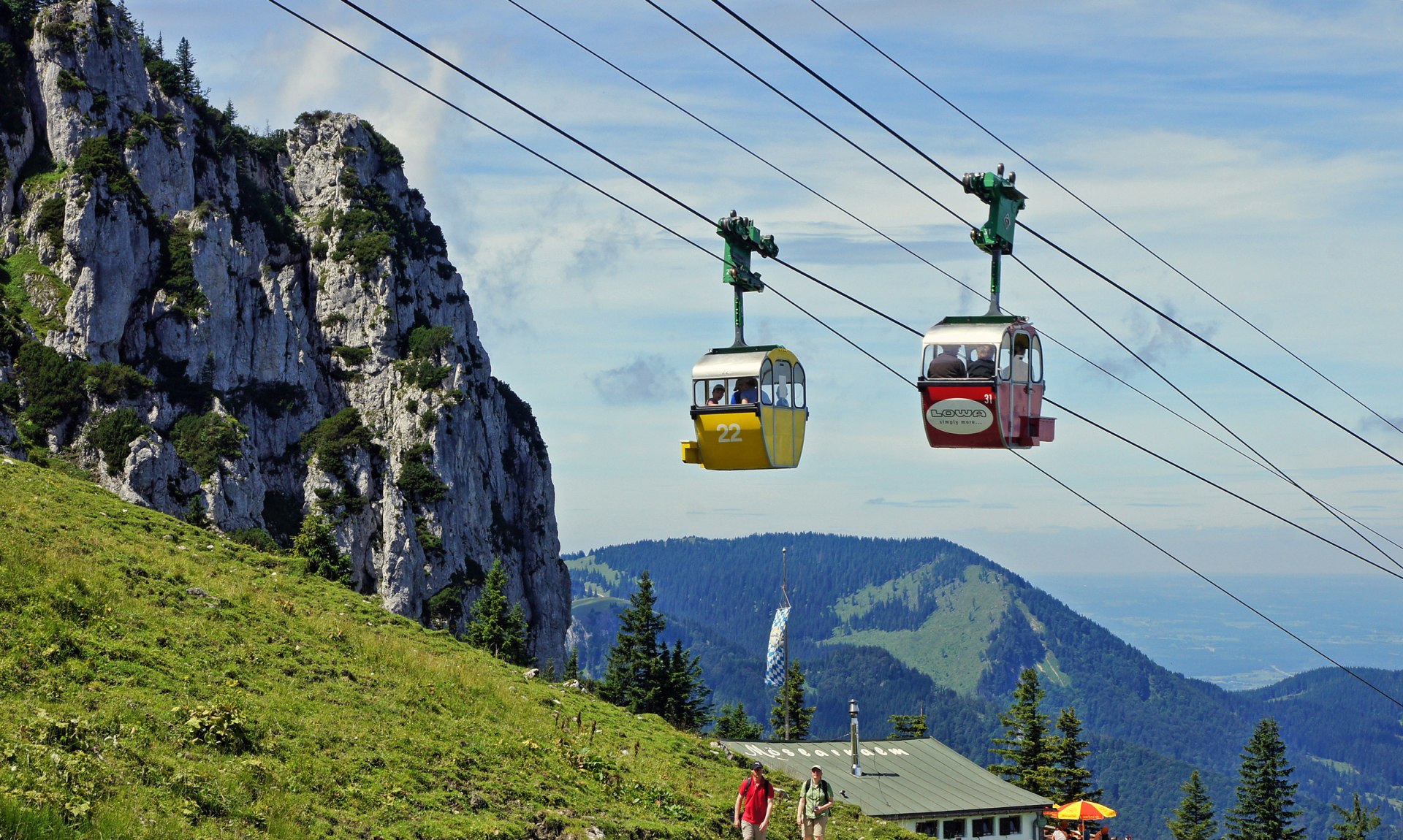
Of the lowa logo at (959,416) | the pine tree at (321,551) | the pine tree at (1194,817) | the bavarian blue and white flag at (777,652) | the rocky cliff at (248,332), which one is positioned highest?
the rocky cliff at (248,332)

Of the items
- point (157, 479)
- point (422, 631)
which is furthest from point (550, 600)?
point (422, 631)

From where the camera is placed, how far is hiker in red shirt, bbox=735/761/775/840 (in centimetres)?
2642

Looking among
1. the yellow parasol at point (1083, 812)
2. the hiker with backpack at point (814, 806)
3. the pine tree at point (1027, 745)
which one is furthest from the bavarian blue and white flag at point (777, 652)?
the hiker with backpack at point (814, 806)

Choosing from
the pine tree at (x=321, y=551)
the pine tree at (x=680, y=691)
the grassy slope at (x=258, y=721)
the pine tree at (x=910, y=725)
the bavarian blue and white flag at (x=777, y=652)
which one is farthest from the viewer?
the pine tree at (x=910, y=725)

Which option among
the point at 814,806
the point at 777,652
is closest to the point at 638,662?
the point at 777,652

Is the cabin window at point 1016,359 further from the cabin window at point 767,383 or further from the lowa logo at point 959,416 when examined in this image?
the cabin window at point 767,383

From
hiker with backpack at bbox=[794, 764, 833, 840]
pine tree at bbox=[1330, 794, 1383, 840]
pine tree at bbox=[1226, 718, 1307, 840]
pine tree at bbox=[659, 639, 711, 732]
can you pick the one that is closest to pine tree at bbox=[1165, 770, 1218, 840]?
pine tree at bbox=[1226, 718, 1307, 840]

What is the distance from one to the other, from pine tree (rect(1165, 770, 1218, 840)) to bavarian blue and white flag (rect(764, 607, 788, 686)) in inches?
2093

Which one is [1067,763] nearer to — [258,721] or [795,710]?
[795,710]

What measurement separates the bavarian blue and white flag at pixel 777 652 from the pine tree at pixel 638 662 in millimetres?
28753

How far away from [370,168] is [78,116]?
46.4 metres

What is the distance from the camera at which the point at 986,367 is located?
86.5 feet

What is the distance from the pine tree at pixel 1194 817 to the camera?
107m

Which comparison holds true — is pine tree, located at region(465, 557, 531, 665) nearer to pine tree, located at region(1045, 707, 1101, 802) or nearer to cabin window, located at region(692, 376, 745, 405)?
pine tree, located at region(1045, 707, 1101, 802)
